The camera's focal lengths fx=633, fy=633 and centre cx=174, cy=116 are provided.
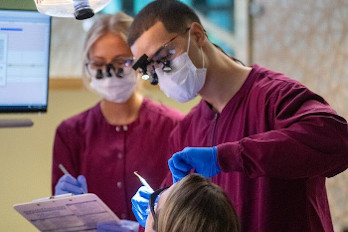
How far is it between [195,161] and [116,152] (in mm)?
878

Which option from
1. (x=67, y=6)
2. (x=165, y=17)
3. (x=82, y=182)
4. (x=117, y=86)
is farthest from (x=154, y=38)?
(x=82, y=182)

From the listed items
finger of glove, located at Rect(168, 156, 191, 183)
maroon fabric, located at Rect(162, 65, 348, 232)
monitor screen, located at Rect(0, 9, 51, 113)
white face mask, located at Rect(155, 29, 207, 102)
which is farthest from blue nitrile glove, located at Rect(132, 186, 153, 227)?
monitor screen, located at Rect(0, 9, 51, 113)

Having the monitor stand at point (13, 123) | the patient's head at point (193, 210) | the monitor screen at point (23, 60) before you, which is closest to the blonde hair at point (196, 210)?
the patient's head at point (193, 210)

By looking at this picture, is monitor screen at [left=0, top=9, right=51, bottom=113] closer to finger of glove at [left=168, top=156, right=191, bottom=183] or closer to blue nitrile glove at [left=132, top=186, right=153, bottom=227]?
blue nitrile glove at [left=132, top=186, right=153, bottom=227]

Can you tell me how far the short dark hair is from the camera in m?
2.04

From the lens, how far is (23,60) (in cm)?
225

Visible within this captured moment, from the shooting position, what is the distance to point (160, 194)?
5.53ft

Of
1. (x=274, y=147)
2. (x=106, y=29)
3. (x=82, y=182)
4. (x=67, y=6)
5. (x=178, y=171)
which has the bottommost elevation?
(x=82, y=182)

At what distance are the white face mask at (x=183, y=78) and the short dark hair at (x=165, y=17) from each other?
4.1 inches

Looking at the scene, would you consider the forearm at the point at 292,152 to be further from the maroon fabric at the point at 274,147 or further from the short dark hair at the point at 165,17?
the short dark hair at the point at 165,17

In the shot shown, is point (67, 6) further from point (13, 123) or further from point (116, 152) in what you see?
point (116, 152)

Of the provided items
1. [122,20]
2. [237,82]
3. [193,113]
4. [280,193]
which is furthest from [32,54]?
[280,193]

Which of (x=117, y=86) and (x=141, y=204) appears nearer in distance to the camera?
(x=141, y=204)

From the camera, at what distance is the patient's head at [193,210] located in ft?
5.06
